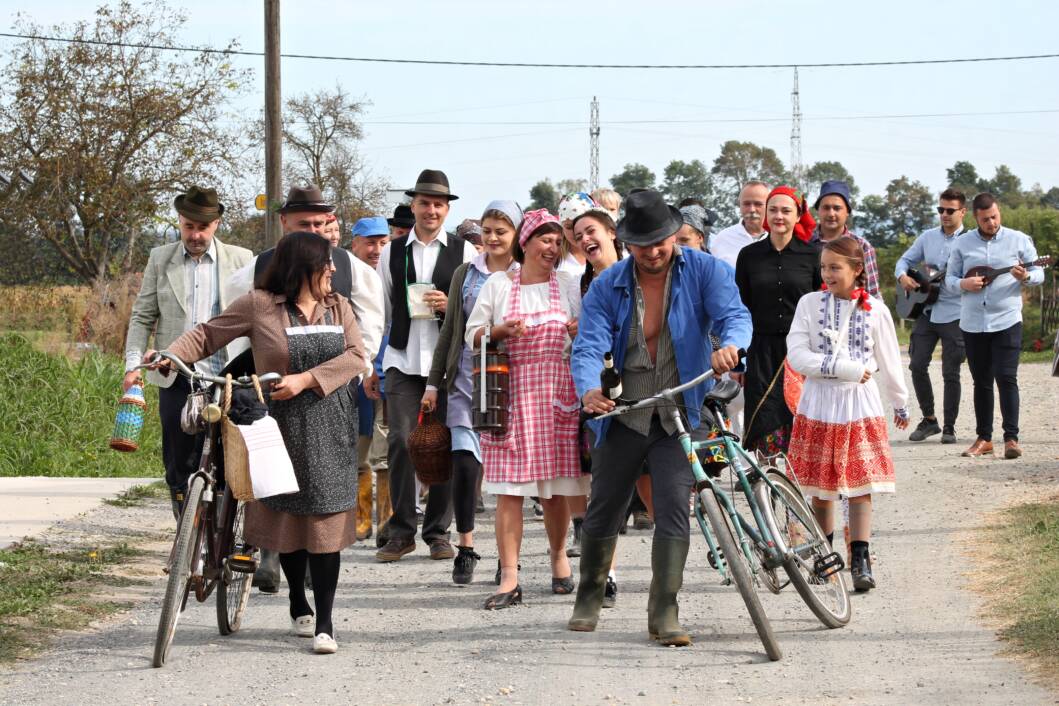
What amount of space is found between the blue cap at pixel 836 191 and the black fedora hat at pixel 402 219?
12.3ft

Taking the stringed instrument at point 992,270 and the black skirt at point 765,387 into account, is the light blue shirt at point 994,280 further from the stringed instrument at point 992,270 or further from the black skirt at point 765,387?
the black skirt at point 765,387

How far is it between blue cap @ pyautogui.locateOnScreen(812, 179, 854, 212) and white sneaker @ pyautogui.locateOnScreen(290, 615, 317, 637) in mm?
4291

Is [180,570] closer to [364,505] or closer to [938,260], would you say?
[364,505]

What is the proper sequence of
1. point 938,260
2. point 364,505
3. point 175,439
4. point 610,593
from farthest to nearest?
1. point 938,260
2. point 364,505
3. point 175,439
4. point 610,593

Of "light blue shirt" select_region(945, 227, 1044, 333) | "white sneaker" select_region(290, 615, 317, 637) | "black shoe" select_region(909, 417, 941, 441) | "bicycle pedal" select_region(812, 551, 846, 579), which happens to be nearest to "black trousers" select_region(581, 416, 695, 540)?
"bicycle pedal" select_region(812, 551, 846, 579)

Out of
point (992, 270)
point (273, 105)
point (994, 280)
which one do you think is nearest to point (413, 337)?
point (994, 280)

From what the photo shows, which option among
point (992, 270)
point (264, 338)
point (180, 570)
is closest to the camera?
point (180, 570)

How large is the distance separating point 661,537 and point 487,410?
4.91 ft

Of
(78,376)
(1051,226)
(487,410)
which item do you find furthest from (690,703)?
(1051,226)

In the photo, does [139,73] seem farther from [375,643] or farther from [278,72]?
[375,643]

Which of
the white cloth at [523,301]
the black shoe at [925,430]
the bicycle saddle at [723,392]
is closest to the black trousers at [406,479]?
the white cloth at [523,301]

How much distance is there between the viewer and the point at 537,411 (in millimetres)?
7910

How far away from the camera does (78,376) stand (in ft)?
55.3

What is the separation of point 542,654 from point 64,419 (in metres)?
9.96
